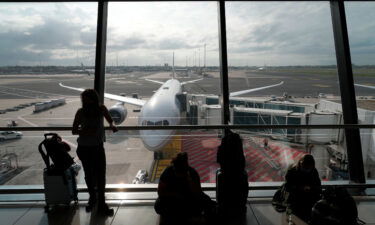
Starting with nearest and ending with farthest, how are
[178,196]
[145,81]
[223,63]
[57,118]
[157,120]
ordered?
[178,196]
[223,63]
[57,118]
[157,120]
[145,81]

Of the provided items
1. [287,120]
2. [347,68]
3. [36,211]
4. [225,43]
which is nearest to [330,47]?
[347,68]

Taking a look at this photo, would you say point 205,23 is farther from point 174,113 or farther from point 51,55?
point 174,113

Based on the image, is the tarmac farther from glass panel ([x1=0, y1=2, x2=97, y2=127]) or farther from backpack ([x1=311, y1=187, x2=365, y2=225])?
backpack ([x1=311, y1=187, x2=365, y2=225])

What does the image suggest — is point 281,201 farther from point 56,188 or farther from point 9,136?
point 9,136

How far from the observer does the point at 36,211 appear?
2.28 meters

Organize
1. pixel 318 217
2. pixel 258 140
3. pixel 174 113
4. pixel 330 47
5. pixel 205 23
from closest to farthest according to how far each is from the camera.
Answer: pixel 318 217 → pixel 330 47 → pixel 205 23 → pixel 258 140 → pixel 174 113

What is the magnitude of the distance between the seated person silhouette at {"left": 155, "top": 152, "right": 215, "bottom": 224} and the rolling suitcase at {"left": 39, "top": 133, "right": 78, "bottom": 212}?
3.64 feet

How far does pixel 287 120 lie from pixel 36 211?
290 inches

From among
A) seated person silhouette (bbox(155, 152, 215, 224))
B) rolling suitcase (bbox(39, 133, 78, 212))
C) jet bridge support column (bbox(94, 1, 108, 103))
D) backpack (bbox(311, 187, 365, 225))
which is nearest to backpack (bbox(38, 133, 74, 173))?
rolling suitcase (bbox(39, 133, 78, 212))

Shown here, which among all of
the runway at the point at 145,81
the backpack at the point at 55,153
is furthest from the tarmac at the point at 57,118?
the backpack at the point at 55,153

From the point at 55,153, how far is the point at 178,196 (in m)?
1.35

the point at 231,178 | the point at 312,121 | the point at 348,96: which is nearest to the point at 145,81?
the point at 312,121

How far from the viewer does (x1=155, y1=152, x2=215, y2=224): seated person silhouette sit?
5.66 ft

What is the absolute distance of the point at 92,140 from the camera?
2.16 meters
